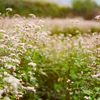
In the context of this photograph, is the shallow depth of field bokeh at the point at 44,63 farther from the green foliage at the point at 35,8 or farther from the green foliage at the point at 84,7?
the green foliage at the point at 84,7

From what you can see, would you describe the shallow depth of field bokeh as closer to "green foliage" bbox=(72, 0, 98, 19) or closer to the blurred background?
the blurred background

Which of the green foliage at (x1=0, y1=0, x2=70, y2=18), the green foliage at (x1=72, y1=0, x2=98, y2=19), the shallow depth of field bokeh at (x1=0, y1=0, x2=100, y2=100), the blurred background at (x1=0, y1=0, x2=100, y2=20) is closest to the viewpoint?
the shallow depth of field bokeh at (x1=0, y1=0, x2=100, y2=100)

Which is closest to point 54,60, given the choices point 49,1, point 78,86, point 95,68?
point 78,86

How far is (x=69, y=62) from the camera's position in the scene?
3.46 meters

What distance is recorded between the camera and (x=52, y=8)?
14.9 m

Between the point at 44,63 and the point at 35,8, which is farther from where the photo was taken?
the point at 35,8

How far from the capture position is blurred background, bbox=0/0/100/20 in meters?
12.8

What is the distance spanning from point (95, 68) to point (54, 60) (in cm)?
107

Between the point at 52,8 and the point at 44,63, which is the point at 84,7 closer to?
the point at 52,8

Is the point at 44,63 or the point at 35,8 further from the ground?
the point at 35,8

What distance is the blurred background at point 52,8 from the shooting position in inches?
505

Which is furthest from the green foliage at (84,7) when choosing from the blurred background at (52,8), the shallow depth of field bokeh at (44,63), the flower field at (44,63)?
the flower field at (44,63)

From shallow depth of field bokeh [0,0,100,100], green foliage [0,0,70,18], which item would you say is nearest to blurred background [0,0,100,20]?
green foliage [0,0,70,18]

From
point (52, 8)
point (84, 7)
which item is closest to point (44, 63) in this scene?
point (52, 8)
